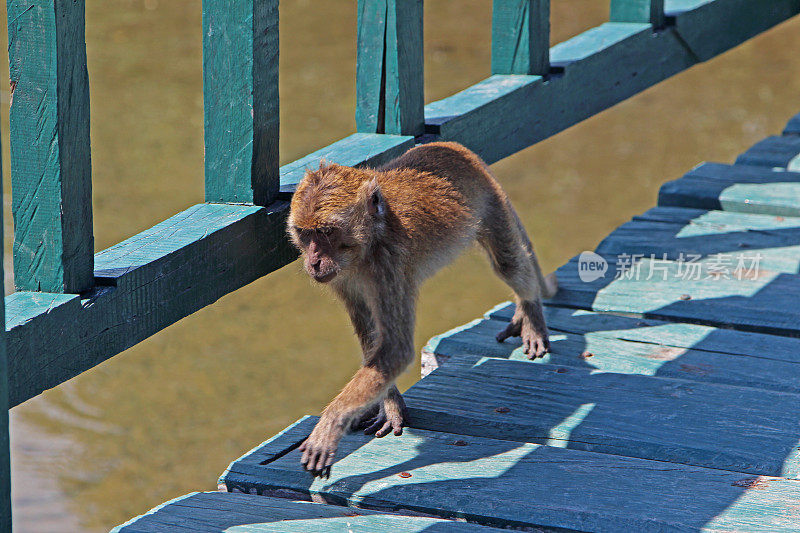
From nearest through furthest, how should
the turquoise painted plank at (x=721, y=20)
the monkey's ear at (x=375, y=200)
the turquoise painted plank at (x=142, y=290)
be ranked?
the turquoise painted plank at (x=142, y=290), the monkey's ear at (x=375, y=200), the turquoise painted plank at (x=721, y=20)

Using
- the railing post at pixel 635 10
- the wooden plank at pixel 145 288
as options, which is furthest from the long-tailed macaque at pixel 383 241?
the railing post at pixel 635 10

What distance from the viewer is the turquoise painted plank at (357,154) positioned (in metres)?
3.13

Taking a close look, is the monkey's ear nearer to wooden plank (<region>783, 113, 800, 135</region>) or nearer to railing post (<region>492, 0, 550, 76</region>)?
railing post (<region>492, 0, 550, 76</region>)

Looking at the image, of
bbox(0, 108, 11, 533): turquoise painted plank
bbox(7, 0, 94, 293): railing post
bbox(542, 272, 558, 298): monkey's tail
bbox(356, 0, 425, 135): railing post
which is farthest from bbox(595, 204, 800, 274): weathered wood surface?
bbox(0, 108, 11, 533): turquoise painted plank

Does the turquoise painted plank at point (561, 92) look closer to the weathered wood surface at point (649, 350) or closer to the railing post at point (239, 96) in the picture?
the weathered wood surface at point (649, 350)

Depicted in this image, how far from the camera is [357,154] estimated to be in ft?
10.6

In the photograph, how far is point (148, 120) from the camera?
9625 millimetres

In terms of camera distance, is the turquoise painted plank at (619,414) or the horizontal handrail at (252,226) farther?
the turquoise painted plank at (619,414)

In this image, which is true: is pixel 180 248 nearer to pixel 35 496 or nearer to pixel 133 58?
pixel 35 496

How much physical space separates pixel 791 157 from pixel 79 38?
164 inches

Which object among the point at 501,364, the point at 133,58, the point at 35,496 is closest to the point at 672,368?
the point at 501,364

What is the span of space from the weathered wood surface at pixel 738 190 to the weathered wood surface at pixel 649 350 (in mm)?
1370

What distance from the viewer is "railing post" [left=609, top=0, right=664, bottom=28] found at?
464cm

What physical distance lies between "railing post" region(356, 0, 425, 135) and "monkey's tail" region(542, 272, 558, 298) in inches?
28.0
